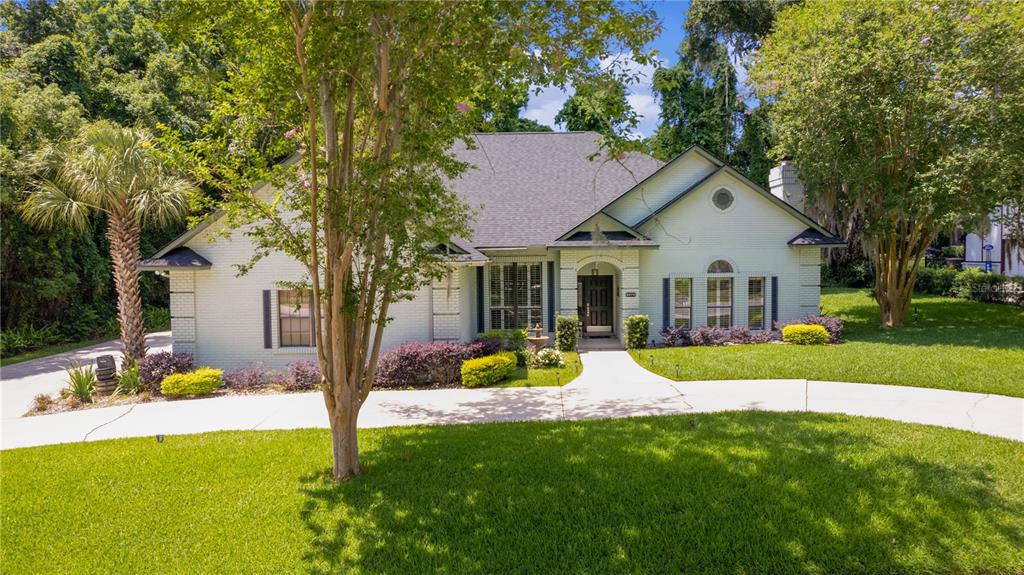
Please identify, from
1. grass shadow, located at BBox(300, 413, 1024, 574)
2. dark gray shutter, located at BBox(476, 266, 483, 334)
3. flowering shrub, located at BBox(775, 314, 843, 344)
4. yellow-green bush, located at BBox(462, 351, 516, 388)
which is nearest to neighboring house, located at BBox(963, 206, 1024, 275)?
flowering shrub, located at BBox(775, 314, 843, 344)

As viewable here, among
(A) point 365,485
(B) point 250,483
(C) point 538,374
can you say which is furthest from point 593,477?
(C) point 538,374

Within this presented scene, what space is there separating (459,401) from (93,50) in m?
27.6

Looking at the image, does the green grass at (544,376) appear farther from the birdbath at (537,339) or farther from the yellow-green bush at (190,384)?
the yellow-green bush at (190,384)

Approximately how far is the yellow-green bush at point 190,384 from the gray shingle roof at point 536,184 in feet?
24.9

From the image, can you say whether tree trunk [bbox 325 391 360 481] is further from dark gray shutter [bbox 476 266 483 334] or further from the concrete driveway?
dark gray shutter [bbox 476 266 483 334]

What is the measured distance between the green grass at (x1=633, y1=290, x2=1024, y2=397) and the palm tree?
40.0 ft

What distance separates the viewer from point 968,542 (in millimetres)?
4926

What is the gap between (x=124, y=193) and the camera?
1208cm

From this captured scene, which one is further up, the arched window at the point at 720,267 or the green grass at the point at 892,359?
the arched window at the point at 720,267

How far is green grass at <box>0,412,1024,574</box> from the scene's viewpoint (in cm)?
485

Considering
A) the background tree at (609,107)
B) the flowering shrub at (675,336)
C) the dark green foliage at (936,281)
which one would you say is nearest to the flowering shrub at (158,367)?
the background tree at (609,107)

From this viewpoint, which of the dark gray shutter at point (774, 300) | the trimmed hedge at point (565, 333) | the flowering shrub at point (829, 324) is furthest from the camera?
the dark gray shutter at point (774, 300)

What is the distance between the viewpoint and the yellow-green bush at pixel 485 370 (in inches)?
460

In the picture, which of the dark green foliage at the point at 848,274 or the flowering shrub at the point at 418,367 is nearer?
the flowering shrub at the point at 418,367
